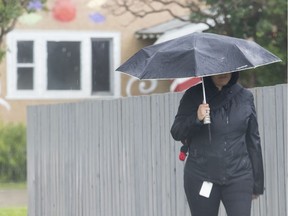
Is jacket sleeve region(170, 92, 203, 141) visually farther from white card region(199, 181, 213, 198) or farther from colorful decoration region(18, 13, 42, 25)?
colorful decoration region(18, 13, 42, 25)

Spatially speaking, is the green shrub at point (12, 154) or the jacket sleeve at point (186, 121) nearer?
the jacket sleeve at point (186, 121)

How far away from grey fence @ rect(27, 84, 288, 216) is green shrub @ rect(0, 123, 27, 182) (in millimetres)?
9460

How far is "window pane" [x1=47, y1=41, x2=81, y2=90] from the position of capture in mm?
24375

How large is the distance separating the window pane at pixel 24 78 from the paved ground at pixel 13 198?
4.60m

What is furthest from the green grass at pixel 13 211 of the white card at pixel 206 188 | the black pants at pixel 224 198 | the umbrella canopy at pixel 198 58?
the white card at pixel 206 188

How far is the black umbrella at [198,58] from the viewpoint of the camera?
6.47m

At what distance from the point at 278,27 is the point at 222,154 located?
13.3 metres

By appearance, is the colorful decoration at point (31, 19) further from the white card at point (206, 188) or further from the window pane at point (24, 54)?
the white card at point (206, 188)

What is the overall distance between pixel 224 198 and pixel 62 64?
59.3 ft

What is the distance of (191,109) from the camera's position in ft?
22.3

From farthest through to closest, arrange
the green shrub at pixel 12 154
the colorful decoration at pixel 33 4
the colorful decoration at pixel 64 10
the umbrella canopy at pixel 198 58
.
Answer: the colorful decoration at pixel 64 10 < the green shrub at pixel 12 154 < the colorful decoration at pixel 33 4 < the umbrella canopy at pixel 198 58

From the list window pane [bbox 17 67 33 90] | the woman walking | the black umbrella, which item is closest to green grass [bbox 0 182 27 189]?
window pane [bbox 17 67 33 90]

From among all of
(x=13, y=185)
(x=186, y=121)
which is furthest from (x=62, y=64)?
(x=186, y=121)

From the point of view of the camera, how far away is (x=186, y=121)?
22.0 ft
